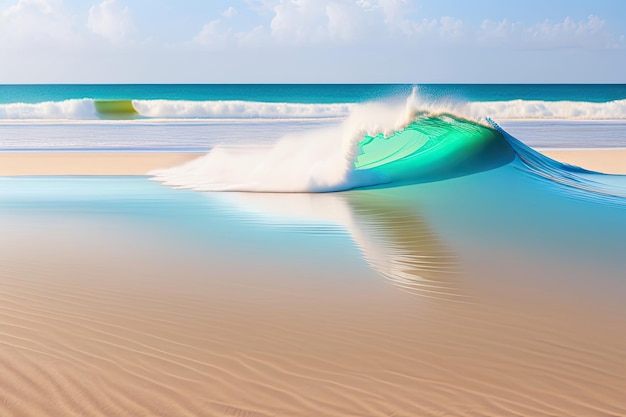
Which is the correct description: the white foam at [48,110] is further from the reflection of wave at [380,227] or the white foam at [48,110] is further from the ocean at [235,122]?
the reflection of wave at [380,227]

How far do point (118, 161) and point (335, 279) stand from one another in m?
8.72

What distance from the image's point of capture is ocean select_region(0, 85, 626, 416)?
276 cm

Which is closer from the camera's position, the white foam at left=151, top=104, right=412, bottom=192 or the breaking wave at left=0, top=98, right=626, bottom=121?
the white foam at left=151, top=104, right=412, bottom=192

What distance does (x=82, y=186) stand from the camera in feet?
28.1

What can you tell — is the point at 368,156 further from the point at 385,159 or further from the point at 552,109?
the point at 552,109

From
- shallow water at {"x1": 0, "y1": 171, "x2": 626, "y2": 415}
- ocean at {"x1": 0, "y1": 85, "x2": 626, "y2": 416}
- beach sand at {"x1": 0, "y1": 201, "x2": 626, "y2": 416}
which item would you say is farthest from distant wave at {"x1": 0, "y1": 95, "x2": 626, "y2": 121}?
beach sand at {"x1": 0, "y1": 201, "x2": 626, "y2": 416}

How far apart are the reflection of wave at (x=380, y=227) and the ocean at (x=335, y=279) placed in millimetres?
27

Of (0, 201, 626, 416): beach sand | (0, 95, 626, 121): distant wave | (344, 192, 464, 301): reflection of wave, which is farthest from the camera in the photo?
(0, 95, 626, 121): distant wave

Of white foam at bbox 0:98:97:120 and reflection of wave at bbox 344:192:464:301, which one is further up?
white foam at bbox 0:98:97:120

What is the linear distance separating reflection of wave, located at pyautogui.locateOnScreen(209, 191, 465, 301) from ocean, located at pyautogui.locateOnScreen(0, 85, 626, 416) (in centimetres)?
3

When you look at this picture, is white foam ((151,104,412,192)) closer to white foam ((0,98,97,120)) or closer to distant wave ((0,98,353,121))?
distant wave ((0,98,353,121))

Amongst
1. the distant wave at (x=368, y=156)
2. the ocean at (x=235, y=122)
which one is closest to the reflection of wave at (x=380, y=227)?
the distant wave at (x=368, y=156)

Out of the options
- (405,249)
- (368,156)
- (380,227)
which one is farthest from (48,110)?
(405,249)

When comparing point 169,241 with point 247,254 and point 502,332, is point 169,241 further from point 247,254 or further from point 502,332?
point 502,332
